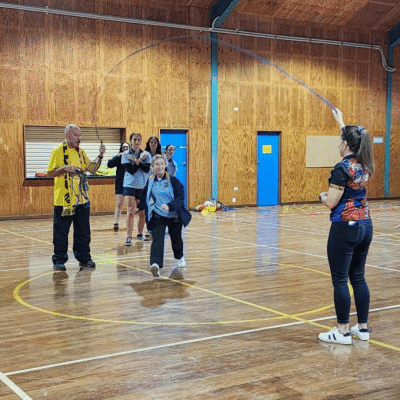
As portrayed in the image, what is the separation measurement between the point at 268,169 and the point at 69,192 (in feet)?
39.8

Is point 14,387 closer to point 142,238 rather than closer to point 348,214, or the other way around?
point 348,214

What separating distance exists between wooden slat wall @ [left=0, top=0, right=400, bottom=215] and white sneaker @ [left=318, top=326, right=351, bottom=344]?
12.1 m

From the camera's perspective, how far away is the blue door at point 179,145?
58.3 ft

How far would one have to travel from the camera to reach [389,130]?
2170 cm

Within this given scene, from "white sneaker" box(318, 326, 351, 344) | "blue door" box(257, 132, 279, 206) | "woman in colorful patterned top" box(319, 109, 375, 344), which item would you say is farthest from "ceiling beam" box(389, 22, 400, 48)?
"white sneaker" box(318, 326, 351, 344)

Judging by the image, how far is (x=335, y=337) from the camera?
4844mm

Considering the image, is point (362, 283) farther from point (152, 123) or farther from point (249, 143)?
point (249, 143)

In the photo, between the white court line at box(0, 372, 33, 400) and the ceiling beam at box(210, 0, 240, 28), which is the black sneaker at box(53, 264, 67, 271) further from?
the ceiling beam at box(210, 0, 240, 28)

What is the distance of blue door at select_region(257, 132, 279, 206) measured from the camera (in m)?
19.3

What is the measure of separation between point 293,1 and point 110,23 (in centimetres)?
540

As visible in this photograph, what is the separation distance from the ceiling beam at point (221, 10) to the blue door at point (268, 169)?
3.40 metres

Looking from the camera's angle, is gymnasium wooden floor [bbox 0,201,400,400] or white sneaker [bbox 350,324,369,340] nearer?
gymnasium wooden floor [bbox 0,201,400,400]

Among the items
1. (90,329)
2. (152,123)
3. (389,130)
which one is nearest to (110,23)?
(152,123)

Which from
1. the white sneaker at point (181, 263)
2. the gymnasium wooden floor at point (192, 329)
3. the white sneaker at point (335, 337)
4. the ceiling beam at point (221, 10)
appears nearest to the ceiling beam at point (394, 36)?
the ceiling beam at point (221, 10)
